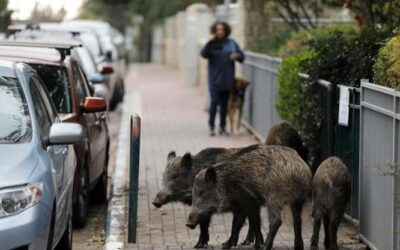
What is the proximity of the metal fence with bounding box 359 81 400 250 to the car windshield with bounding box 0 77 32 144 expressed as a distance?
259cm

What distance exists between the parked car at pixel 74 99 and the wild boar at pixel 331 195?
7.50 ft

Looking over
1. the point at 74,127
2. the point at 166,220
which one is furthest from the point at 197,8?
the point at 74,127

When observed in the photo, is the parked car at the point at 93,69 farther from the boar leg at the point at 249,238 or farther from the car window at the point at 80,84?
the boar leg at the point at 249,238

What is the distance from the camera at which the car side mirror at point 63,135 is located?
25.6 feet

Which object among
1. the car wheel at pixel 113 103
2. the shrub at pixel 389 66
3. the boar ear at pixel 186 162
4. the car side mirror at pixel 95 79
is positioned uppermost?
the shrub at pixel 389 66

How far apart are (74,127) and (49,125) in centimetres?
61

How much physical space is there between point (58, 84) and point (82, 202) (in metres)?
1.27

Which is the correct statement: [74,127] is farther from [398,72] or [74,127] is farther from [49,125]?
[398,72]

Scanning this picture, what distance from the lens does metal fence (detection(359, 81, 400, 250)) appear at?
809cm

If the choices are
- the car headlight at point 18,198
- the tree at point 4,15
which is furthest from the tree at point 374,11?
the tree at point 4,15

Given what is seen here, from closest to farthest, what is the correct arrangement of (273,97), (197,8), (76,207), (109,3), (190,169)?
(190,169), (76,207), (273,97), (197,8), (109,3)

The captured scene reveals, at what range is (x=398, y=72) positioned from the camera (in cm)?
868

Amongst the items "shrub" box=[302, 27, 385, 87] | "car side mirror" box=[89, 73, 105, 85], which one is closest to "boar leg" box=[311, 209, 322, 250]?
"shrub" box=[302, 27, 385, 87]

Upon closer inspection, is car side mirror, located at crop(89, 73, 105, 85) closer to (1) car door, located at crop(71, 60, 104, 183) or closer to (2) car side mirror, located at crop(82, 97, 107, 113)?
(1) car door, located at crop(71, 60, 104, 183)
